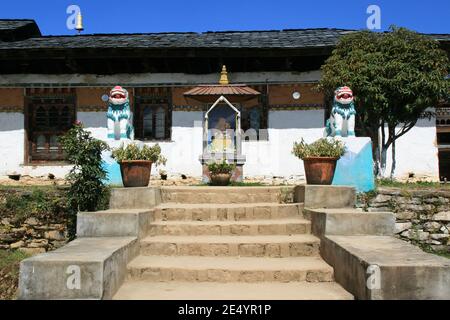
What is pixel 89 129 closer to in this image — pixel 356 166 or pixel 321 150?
pixel 356 166

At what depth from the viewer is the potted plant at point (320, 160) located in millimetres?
6859

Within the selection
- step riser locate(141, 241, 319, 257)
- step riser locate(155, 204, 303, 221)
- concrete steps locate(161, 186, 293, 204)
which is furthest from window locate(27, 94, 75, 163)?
step riser locate(141, 241, 319, 257)

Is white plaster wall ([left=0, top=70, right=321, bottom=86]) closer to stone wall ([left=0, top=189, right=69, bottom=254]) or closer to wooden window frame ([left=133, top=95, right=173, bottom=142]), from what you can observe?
wooden window frame ([left=133, top=95, right=173, bottom=142])

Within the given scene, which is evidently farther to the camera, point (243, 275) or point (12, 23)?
point (12, 23)

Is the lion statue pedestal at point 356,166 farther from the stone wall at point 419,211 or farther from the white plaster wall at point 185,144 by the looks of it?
the white plaster wall at point 185,144

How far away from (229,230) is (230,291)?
1.55m

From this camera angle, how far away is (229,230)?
6.07m

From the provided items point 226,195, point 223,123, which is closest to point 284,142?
point 223,123

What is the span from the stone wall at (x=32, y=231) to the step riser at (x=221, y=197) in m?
2.46

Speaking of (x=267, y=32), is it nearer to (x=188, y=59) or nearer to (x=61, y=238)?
(x=188, y=59)

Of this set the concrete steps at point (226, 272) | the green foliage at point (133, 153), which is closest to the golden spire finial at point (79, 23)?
the green foliage at point (133, 153)

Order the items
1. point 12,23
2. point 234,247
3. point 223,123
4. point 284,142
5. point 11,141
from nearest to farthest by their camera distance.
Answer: point 234,247
point 223,123
point 284,142
point 11,141
point 12,23
